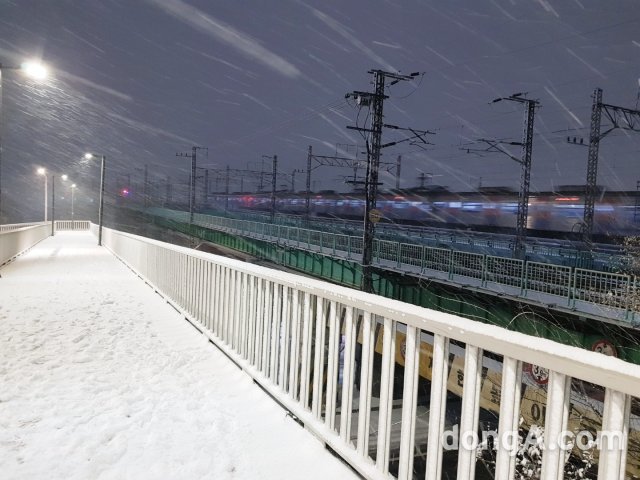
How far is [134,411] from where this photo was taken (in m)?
3.78

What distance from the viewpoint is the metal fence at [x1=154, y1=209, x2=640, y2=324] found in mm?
13719

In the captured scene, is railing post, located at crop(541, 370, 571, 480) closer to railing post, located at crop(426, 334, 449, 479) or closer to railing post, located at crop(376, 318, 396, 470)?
railing post, located at crop(426, 334, 449, 479)

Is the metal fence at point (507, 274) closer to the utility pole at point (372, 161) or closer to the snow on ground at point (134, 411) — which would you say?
the utility pole at point (372, 161)

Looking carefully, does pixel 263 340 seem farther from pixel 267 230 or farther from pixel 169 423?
pixel 267 230

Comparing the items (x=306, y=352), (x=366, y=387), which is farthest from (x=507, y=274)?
(x=366, y=387)

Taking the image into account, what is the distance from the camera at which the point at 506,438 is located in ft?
6.51

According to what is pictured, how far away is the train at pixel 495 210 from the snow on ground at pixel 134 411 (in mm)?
27189

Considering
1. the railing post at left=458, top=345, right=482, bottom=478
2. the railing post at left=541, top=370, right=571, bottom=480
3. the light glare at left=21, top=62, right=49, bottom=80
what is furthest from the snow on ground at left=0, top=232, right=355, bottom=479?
the light glare at left=21, top=62, right=49, bottom=80

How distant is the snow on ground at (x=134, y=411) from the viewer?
9.75 feet

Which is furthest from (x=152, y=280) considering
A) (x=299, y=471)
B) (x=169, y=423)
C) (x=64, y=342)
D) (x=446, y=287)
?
(x=446, y=287)

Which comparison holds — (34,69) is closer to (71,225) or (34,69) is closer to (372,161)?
(372,161)

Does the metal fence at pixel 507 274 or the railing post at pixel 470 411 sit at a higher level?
the railing post at pixel 470 411

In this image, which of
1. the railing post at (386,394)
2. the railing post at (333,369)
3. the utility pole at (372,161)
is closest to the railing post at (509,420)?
the railing post at (386,394)

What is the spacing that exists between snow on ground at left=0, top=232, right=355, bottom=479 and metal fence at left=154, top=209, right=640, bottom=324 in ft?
35.1
